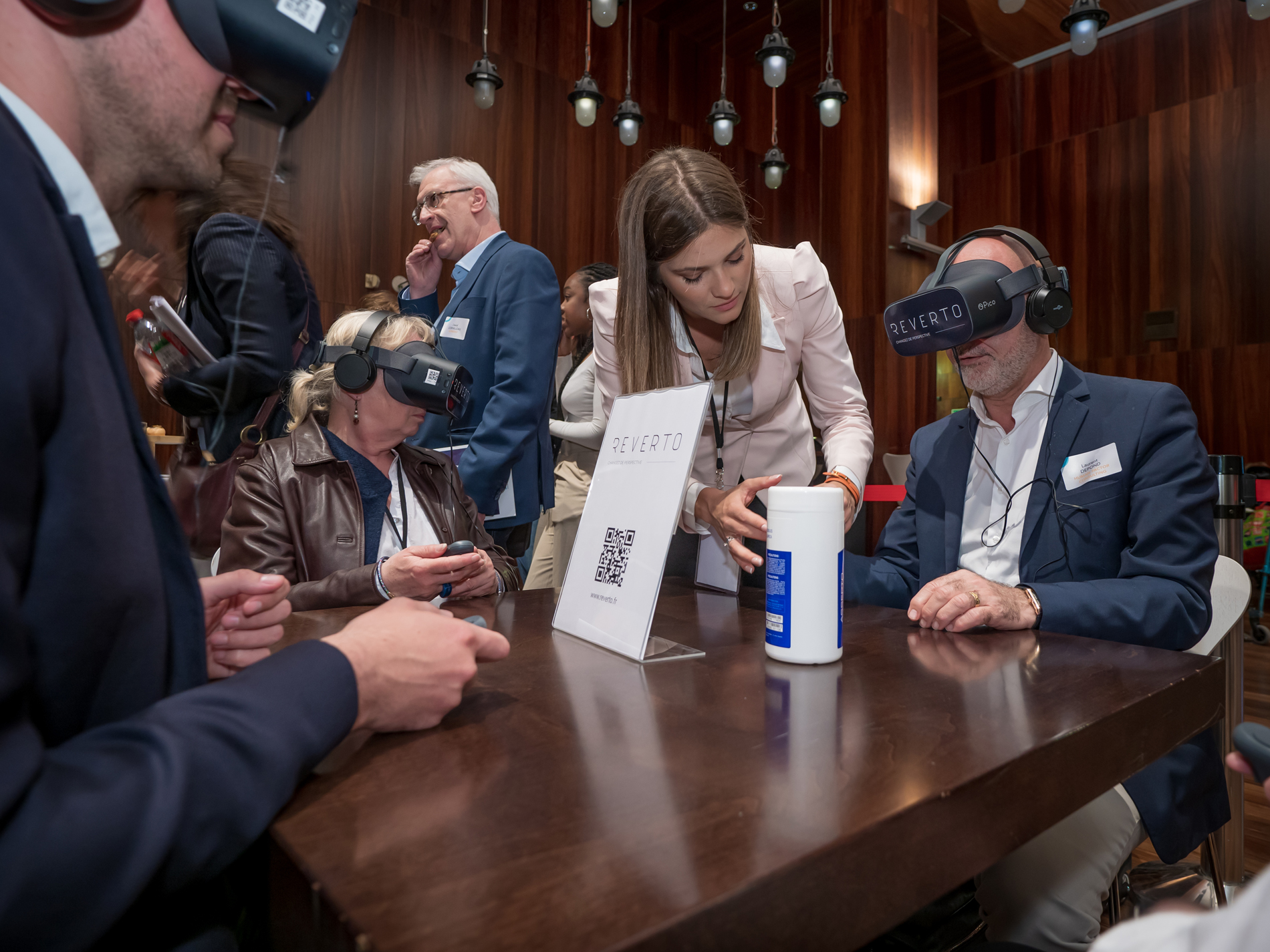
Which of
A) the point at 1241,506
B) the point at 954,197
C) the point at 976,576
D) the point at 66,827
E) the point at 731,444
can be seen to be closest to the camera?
the point at 66,827

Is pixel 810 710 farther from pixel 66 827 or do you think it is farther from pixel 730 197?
pixel 730 197

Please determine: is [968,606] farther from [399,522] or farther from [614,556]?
[399,522]

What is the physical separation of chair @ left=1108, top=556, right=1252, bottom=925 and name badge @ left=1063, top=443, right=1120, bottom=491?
246 mm

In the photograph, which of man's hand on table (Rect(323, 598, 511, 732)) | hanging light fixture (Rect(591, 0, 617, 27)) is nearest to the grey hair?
man's hand on table (Rect(323, 598, 511, 732))

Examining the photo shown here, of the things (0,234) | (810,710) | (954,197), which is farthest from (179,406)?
(954,197)

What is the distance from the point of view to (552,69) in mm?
6039

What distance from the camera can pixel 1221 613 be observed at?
135cm

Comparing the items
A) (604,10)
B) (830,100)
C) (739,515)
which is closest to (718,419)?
(739,515)

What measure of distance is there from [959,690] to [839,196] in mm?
5601

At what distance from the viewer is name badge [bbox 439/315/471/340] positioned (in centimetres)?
230

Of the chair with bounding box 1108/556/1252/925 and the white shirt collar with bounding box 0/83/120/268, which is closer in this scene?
the white shirt collar with bounding box 0/83/120/268

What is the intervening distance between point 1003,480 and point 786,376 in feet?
1.78

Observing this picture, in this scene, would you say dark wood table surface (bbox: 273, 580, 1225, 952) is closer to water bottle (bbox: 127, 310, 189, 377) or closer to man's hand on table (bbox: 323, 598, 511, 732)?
man's hand on table (bbox: 323, 598, 511, 732)

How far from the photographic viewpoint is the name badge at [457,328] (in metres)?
2.30
